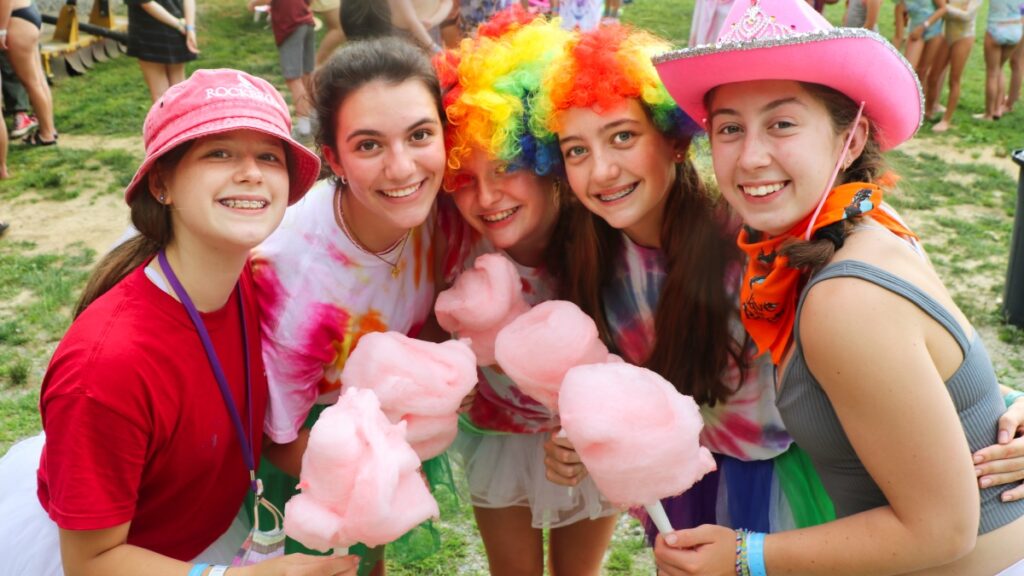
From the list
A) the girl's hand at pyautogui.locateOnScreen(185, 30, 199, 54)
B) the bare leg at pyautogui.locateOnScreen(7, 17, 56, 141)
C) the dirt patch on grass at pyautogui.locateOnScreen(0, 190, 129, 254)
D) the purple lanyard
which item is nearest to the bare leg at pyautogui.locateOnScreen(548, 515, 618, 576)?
the purple lanyard

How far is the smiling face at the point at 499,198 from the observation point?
2590 millimetres

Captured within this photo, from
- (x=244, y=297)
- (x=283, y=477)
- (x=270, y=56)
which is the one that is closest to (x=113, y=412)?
(x=244, y=297)

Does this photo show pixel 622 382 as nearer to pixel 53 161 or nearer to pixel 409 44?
pixel 409 44

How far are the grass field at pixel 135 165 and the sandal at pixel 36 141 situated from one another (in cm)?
16

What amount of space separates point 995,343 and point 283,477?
4.37 meters

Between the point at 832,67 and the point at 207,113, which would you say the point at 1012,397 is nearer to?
the point at 832,67

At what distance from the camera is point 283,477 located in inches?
108

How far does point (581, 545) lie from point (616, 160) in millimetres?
1535

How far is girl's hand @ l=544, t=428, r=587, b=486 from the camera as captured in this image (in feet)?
8.04

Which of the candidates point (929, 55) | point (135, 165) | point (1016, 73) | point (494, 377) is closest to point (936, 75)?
point (929, 55)

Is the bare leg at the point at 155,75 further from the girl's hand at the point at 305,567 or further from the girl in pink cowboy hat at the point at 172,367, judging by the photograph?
the girl's hand at the point at 305,567

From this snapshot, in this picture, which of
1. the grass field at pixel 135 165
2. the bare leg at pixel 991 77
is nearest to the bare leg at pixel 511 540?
the grass field at pixel 135 165

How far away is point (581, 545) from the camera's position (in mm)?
3254

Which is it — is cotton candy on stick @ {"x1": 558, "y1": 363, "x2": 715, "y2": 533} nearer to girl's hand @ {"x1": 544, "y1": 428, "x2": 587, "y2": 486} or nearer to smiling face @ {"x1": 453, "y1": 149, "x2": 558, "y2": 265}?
girl's hand @ {"x1": 544, "y1": 428, "x2": 587, "y2": 486}
